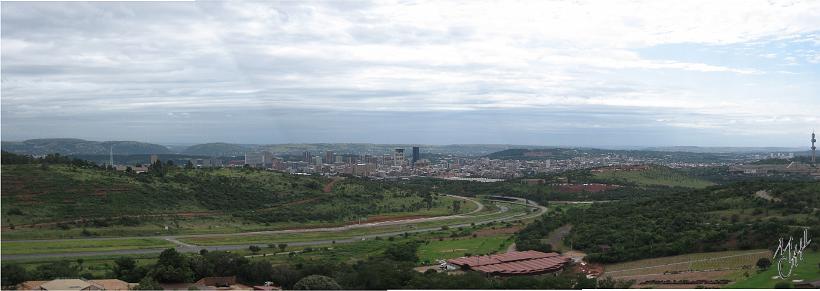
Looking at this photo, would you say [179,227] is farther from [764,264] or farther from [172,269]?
[764,264]

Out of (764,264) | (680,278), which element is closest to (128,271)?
(680,278)

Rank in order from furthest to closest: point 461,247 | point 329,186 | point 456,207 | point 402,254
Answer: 1. point 329,186
2. point 456,207
3. point 461,247
4. point 402,254

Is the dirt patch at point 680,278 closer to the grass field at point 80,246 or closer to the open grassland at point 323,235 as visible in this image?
the open grassland at point 323,235

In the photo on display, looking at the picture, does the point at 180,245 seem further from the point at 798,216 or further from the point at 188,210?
the point at 798,216

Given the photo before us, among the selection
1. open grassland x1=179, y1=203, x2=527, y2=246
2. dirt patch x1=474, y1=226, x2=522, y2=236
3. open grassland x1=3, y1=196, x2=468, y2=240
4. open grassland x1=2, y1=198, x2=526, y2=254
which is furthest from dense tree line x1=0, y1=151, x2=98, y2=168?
dirt patch x1=474, y1=226, x2=522, y2=236

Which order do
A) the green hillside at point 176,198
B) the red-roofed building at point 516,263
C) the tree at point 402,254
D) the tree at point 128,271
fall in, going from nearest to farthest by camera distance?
the tree at point 128,271, the red-roofed building at point 516,263, the tree at point 402,254, the green hillside at point 176,198

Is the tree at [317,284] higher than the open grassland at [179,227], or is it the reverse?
the tree at [317,284]

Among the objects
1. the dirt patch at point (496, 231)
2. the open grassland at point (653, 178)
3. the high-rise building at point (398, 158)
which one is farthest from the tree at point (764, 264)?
the high-rise building at point (398, 158)
